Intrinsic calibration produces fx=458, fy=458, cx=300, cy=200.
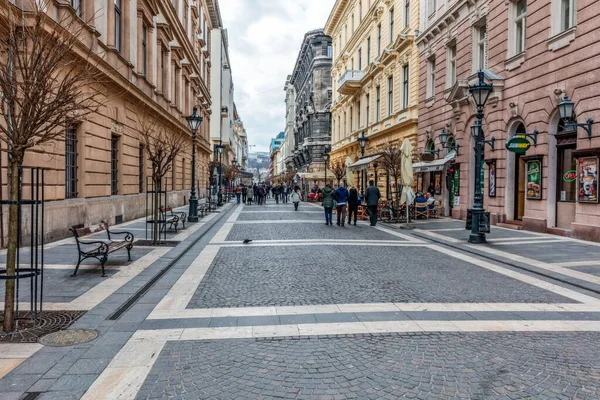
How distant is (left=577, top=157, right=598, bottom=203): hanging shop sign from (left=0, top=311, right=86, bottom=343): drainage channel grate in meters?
12.9

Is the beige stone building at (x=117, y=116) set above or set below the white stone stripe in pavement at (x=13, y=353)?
above

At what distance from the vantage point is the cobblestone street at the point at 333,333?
375cm

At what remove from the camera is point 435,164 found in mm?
20906

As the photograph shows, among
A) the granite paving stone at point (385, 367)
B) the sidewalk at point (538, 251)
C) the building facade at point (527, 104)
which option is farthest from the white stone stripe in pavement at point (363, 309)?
the building facade at point (527, 104)

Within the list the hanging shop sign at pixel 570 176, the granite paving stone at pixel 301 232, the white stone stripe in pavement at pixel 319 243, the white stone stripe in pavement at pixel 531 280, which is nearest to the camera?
the white stone stripe in pavement at pixel 531 280

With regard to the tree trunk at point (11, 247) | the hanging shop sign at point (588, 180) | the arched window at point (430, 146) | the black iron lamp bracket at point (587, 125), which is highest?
the arched window at point (430, 146)

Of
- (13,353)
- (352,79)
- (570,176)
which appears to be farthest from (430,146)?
(13,353)

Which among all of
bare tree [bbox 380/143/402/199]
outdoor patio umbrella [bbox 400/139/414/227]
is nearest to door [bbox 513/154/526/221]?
outdoor patio umbrella [bbox 400/139/414/227]

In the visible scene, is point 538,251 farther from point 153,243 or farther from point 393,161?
point 393,161

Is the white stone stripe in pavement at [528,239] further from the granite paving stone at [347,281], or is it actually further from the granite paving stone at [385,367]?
the granite paving stone at [385,367]

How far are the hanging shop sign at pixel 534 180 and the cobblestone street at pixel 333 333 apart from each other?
561 cm

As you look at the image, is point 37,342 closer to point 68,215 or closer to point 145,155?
point 68,215

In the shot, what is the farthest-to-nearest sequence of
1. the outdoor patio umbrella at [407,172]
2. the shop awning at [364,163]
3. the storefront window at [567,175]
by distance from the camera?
the shop awning at [364,163] → the outdoor patio umbrella at [407,172] → the storefront window at [567,175]

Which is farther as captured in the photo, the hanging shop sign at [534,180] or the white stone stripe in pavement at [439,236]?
the hanging shop sign at [534,180]
